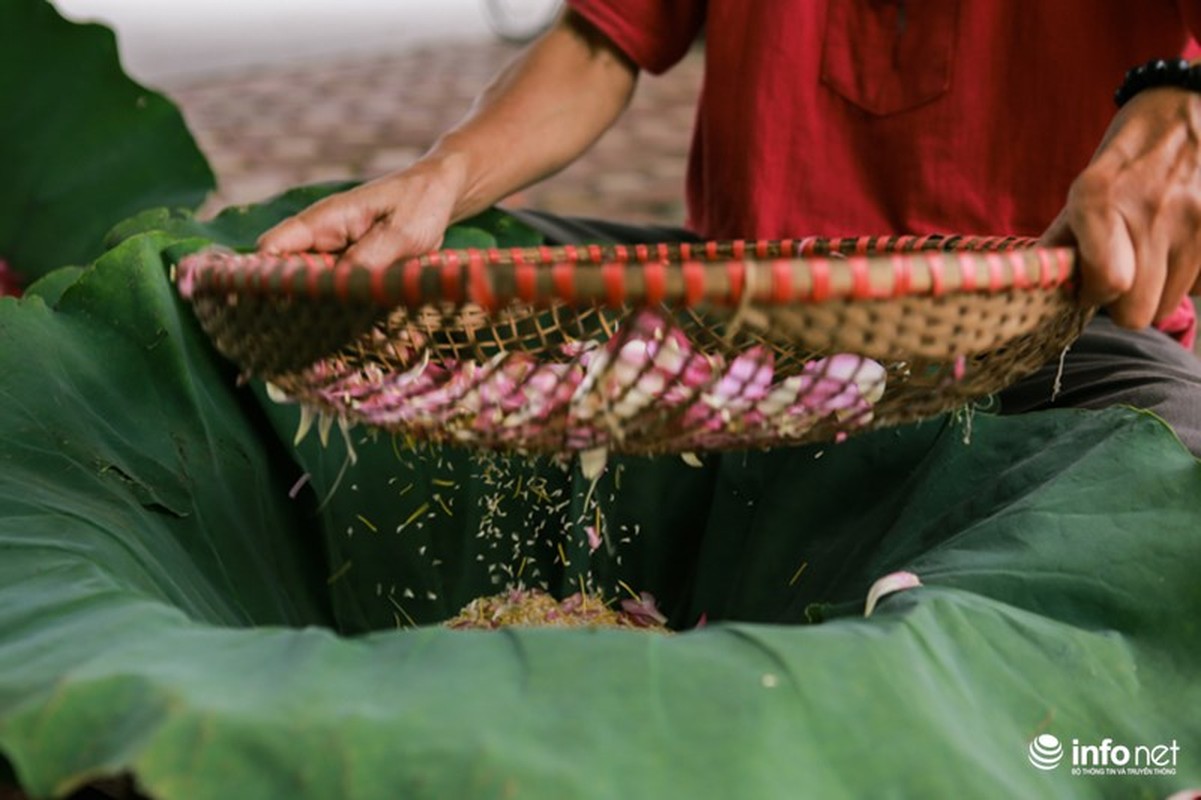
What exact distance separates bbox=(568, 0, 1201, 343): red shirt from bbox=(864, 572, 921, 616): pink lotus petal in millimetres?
525

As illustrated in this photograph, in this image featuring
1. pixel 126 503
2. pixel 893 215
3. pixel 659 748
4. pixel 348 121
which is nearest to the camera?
pixel 659 748

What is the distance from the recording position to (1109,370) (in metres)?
1.15

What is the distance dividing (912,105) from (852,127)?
0.06m

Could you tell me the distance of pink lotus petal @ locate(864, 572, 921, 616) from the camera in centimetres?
85

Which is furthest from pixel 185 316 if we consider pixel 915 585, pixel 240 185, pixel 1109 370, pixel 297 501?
pixel 240 185

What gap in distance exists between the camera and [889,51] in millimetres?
1326

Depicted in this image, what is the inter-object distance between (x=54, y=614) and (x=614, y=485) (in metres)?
0.52

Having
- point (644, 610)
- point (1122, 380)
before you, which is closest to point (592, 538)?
point (644, 610)

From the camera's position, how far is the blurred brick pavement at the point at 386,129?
3932mm

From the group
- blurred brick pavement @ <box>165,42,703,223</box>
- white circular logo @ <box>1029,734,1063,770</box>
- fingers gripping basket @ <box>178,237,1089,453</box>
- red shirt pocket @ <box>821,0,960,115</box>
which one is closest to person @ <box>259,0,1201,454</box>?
red shirt pocket @ <box>821,0,960,115</box>

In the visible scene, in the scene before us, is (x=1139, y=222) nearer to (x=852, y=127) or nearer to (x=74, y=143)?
(x=852, y=127)

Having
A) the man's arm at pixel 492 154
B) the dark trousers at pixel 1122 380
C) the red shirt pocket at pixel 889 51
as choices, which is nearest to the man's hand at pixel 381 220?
the man's arm at pixel 492 154

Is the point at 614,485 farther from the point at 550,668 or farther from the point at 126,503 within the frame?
the point at 550,668

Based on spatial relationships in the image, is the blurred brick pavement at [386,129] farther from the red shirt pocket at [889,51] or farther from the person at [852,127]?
the red shirt pocket at [889,51]
